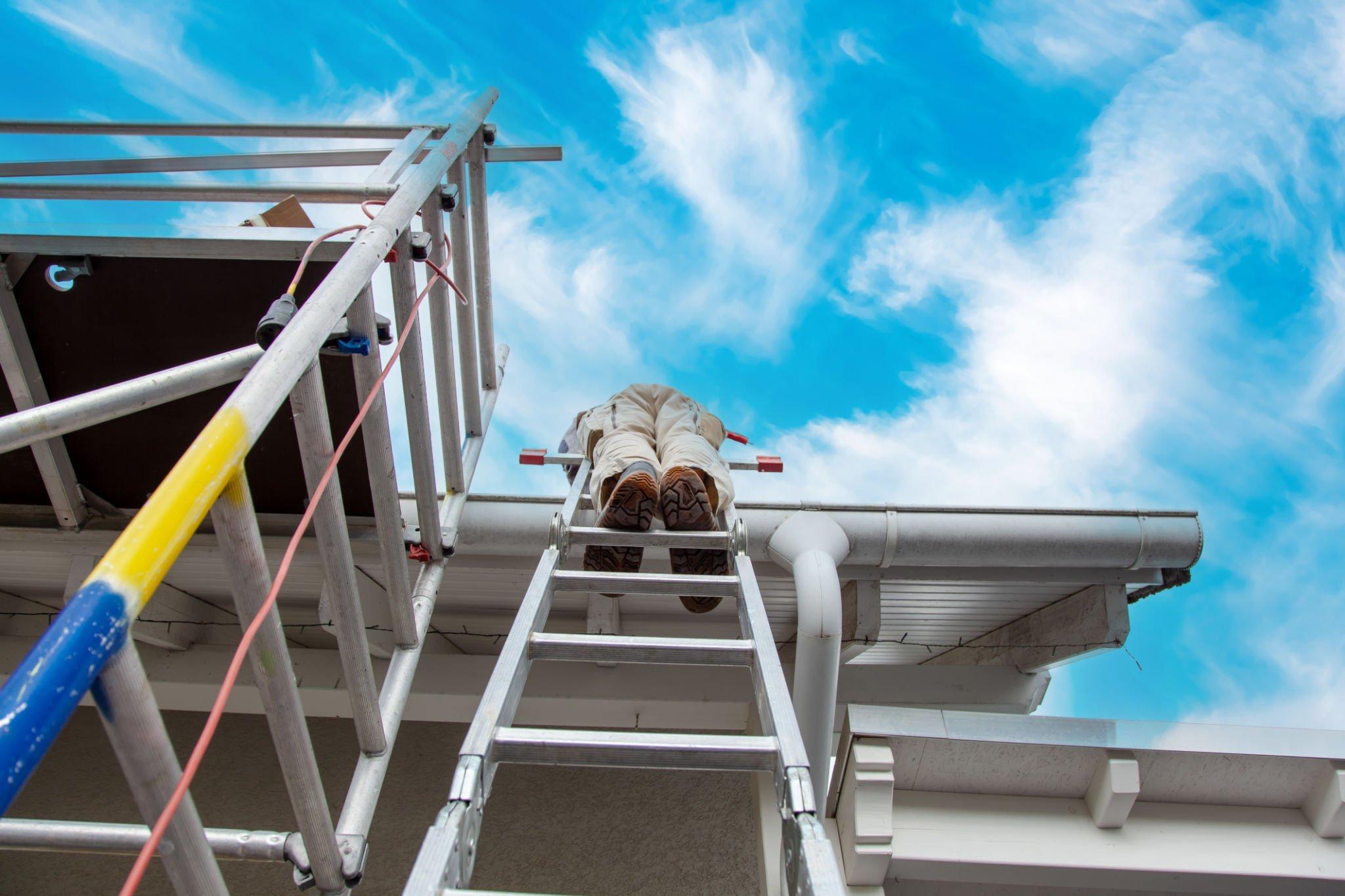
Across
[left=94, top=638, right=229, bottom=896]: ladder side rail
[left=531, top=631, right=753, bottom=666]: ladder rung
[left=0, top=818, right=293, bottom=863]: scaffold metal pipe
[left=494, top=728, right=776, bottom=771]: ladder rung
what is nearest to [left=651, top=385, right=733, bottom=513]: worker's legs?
[left=531, top=631, right=753, bottom=666]: ladder rung

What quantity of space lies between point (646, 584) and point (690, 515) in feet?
1.59

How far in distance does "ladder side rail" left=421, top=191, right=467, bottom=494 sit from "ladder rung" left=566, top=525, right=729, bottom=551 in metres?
0.60

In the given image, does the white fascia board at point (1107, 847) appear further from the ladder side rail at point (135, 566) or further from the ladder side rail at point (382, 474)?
the ladder side rail at point (135, 566)

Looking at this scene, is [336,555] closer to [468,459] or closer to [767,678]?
[767,678]

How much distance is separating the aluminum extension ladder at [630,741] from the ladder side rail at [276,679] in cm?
34

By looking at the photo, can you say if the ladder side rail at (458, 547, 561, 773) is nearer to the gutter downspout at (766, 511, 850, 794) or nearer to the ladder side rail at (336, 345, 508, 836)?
the ladder side rail at (336, 345, 508, 836)

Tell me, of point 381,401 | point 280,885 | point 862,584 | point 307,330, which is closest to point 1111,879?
point 862,584

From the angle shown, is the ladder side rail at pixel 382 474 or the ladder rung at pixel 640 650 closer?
the ladder side rail at pixel 382 474

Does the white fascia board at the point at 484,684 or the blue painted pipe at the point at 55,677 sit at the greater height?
the white fascia board at the point at 484,684

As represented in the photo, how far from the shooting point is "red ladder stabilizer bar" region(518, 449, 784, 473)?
4.26 metres

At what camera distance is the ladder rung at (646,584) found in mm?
2738

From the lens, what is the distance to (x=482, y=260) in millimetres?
3572

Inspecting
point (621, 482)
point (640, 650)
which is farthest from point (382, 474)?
point (621, 482)

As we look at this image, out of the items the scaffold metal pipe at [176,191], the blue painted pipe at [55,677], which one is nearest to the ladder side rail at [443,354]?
the scaffold metal pipe at [176,191]
